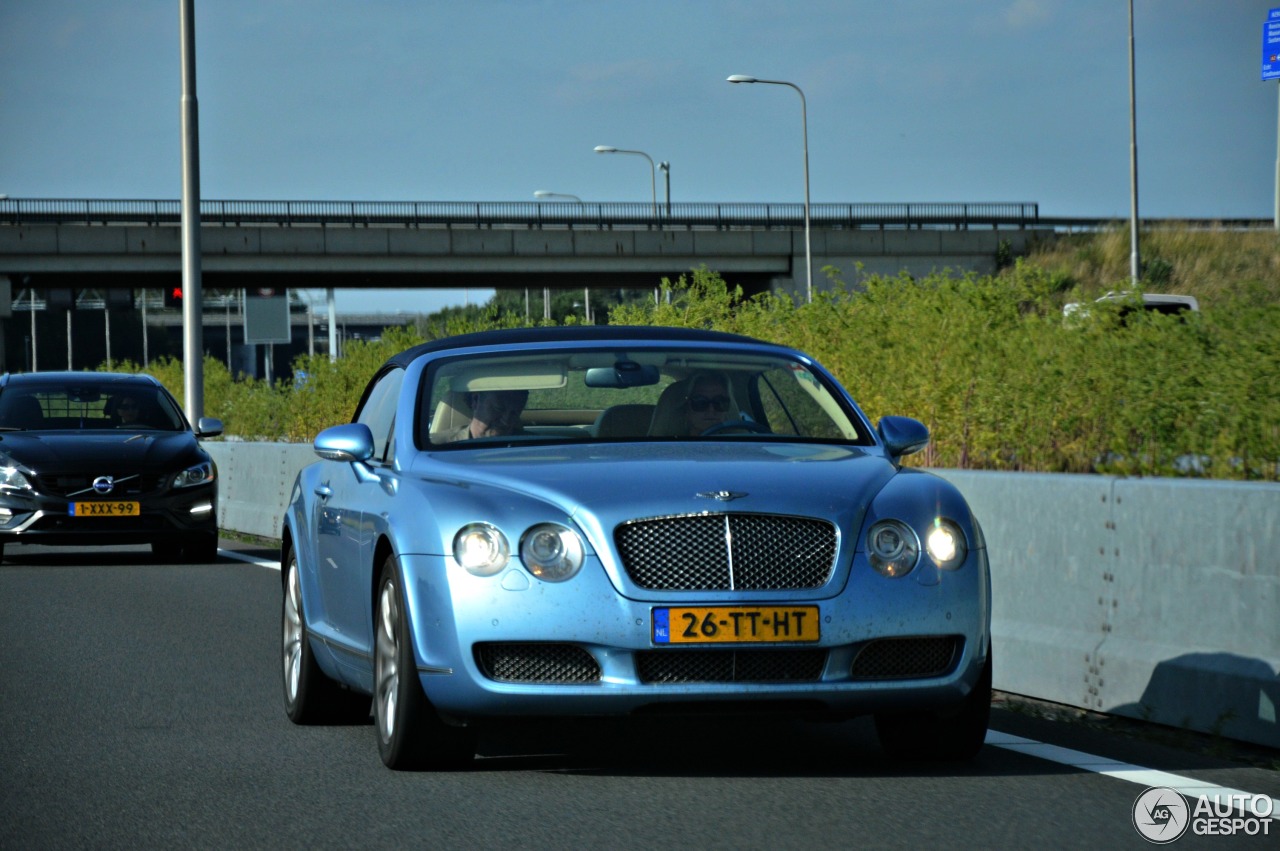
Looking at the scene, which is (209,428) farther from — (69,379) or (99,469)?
(69,379)

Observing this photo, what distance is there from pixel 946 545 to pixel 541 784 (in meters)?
1.49

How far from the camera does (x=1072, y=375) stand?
48.1ft

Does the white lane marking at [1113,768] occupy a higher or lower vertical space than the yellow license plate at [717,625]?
lower

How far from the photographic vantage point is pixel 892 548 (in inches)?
243

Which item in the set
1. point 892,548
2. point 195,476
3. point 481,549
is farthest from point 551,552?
point 195,476

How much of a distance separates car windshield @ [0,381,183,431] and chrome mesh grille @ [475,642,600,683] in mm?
11228

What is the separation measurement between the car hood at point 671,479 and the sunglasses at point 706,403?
1.76 ft

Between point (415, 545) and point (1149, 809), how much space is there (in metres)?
2.38

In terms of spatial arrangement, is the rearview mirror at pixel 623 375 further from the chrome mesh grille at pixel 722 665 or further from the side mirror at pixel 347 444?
the chrome mesh grille at pixel 722 665

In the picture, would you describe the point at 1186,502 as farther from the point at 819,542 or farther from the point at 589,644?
the point at 589,644

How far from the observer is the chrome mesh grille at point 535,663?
604cm

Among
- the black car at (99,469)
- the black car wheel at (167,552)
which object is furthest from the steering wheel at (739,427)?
the black car wheel at (167,552)

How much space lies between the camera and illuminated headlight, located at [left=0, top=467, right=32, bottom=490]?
50.8ft

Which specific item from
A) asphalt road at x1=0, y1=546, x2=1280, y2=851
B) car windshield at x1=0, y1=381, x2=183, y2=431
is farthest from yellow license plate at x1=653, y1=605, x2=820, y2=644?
car windshield at x1=0, y1=381, x2=183, y2=431
